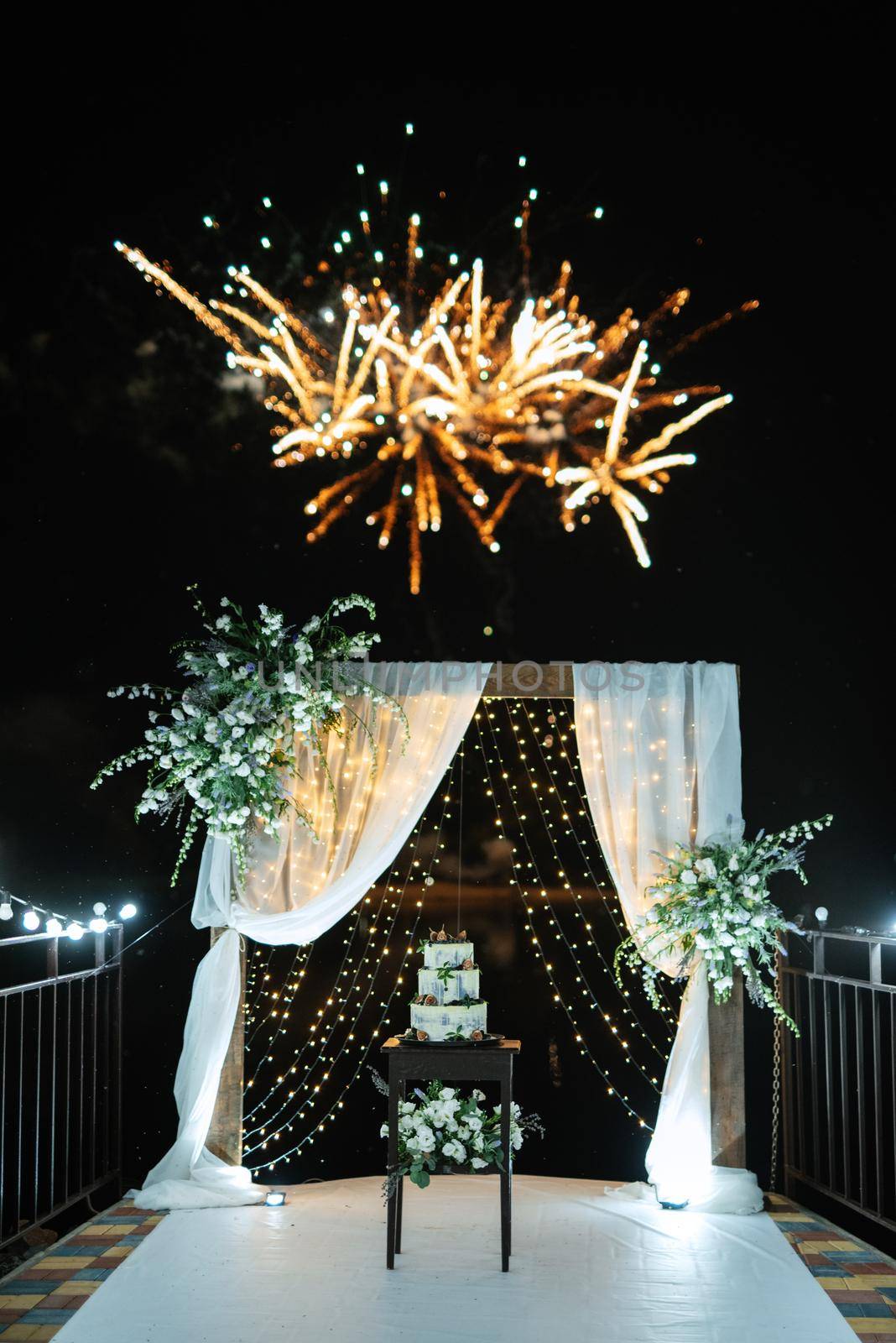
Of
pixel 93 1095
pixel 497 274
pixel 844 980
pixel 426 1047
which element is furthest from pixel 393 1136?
pixel 497 274

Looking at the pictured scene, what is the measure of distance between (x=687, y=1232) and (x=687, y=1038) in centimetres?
82

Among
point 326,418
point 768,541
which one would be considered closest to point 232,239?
point 326,418

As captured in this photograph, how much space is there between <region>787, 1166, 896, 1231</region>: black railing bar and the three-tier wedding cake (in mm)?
1713

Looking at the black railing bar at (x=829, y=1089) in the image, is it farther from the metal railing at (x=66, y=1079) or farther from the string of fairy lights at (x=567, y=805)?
the metal railing at (x=66, y=1079)

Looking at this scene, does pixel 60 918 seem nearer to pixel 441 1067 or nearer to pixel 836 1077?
pixel 441 1067

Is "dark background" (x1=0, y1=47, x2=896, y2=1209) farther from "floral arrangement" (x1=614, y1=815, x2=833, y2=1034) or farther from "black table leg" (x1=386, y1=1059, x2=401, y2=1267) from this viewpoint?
"black table leg" (x1=386, y1=1059, x2=401, y2=1267)

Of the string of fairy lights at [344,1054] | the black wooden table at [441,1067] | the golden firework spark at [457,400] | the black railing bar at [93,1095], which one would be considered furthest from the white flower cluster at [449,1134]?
the golden firework spark at [457,400]

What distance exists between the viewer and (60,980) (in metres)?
4.80

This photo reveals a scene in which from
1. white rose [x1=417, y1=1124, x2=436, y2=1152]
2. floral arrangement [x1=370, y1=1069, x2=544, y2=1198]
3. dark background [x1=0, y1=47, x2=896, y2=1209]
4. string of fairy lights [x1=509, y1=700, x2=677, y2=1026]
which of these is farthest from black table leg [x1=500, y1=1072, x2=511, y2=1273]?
string of fairy lights [x1=509, y1=700, x2=677, y2=1026]

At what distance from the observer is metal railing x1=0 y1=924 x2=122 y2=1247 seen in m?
4.96

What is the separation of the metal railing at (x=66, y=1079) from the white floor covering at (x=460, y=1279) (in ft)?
2.10

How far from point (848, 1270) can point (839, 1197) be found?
2.26 feet

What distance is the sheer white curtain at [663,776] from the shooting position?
5.20 m

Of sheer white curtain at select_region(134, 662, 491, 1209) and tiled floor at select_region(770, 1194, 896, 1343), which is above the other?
sheer white curtain at select_region(134, 662, 491, 1209)
